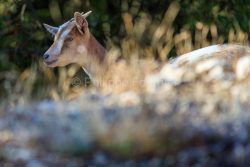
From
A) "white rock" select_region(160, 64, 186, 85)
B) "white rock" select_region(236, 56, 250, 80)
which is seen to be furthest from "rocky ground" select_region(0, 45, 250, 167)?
"white rock" select_region(236, 56, 250, 80)

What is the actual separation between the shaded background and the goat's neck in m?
3.27

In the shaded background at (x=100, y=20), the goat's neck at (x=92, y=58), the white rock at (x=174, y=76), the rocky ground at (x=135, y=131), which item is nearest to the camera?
the rocky ground at (x=135, y=131)

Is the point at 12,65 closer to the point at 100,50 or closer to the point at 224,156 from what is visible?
the point at 100,50

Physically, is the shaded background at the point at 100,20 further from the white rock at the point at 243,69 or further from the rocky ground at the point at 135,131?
the rocky ground at the point at 135,131

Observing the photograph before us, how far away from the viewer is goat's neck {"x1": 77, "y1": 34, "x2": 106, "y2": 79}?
1048 cm


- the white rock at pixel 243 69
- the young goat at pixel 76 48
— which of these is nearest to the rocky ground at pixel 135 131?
the white rock at pixel 243 69

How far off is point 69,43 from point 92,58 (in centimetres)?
40

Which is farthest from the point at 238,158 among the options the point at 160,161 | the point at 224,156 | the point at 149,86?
the point at 149,86

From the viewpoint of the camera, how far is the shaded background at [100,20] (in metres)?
14.2

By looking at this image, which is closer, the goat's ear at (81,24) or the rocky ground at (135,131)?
the rocky ground at (135,131)

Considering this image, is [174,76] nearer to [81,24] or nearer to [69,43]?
[81,24]

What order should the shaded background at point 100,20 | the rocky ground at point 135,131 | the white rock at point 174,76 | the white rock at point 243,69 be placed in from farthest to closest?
the shaded background at point 100,20
the white rock at point 243,69
the white rock at point 174,76
the rocky ground at point 135,131

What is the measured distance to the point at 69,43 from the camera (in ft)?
35.0

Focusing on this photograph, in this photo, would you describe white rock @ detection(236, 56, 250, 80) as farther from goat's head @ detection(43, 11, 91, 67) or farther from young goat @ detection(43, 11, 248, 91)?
goat's head @ detection(43, 11, 91, 67)
